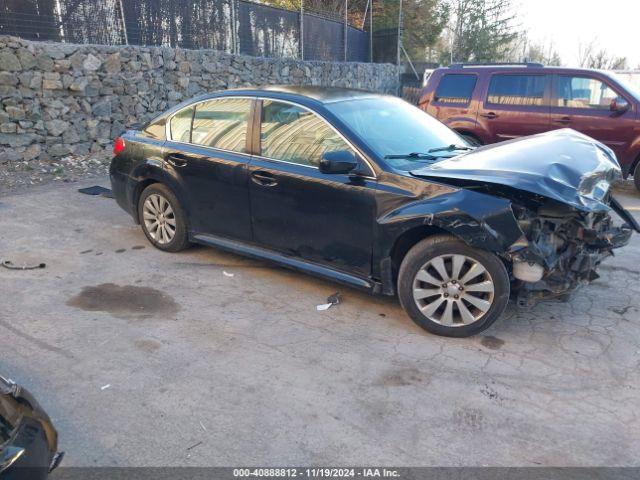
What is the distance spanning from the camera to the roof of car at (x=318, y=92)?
466cm

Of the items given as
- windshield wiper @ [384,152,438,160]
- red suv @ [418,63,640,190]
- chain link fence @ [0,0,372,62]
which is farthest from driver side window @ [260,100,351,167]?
chain link fence @ [0,0,372,62]

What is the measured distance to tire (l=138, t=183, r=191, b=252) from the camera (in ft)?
17.6

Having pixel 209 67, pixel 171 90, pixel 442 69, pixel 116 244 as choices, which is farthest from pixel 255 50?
pixel 116 244

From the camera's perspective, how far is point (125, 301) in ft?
14.9

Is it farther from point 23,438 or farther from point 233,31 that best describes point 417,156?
point 233,31

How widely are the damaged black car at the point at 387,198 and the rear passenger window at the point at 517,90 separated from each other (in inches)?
148

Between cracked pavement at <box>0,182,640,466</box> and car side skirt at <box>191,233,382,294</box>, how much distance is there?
10.2 inches

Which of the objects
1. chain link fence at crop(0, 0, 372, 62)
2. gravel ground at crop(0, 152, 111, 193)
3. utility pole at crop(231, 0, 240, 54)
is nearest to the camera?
gravel ground at crop(0, 152, 111, 193)

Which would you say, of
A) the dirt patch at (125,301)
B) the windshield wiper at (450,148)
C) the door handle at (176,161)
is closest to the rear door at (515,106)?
the windshield wiper at (450,148)

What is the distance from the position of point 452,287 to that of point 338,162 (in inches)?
48.8

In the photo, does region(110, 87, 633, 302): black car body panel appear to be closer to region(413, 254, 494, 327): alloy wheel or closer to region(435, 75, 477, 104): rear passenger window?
region(413, 254, 494, 327): alloy wheel

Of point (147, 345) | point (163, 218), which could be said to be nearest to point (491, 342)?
point (147, 345)

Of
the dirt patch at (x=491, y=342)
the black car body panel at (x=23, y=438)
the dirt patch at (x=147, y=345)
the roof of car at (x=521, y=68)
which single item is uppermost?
the roof of car at (x=521, y=68)

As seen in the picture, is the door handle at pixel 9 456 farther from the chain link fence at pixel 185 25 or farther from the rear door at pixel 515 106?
the chain link fence at pixel 185 25
